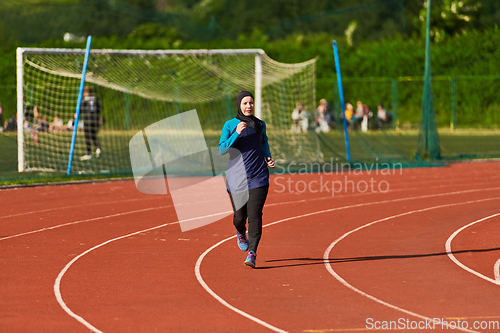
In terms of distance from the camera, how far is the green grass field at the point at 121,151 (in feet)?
60.7

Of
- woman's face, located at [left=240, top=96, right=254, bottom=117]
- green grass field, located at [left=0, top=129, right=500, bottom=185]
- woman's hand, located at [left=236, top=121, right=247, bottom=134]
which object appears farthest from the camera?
green grass field, located at [left=0, top=129, right=500, bottom=185]

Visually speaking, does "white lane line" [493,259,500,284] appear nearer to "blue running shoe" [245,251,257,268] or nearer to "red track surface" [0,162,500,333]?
"red track surface" [0,162,500,333]

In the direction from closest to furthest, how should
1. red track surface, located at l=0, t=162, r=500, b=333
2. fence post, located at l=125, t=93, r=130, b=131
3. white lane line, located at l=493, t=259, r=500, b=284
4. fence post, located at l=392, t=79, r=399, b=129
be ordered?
red track surface, located at l=0, t=162, r=500, b=333
white lane line, located at l=493, t=259, r=500, b=284
fence post, located at l=125, t=93, r=130, b=131
fence post, located at l=392, t=79, r=399, b=129

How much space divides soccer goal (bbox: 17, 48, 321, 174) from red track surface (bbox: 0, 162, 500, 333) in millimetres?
5691

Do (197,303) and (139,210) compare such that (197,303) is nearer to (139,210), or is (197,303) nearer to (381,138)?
(139,210)

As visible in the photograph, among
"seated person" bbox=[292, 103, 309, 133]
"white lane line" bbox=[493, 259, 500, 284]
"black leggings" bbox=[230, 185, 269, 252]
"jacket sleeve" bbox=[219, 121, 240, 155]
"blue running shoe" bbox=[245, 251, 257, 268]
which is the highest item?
"jacket sleeve" bbox=[219, 121, 240, 155]

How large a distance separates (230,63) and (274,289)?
1822cm

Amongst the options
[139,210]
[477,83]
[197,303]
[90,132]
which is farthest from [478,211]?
[477,83]

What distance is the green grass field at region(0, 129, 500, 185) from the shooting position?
18516 mm

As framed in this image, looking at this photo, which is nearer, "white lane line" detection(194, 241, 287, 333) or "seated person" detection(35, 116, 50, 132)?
"white lane line" detection(194, 241, 287, 333)

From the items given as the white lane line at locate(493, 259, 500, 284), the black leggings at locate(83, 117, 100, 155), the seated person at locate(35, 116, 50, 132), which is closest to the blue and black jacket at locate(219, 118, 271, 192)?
the white lane line at locate(493, 259, 500, 284)

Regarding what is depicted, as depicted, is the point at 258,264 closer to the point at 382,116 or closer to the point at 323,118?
the point at 323,118

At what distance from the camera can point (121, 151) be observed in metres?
24.8

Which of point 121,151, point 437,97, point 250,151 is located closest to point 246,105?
point 250,151
